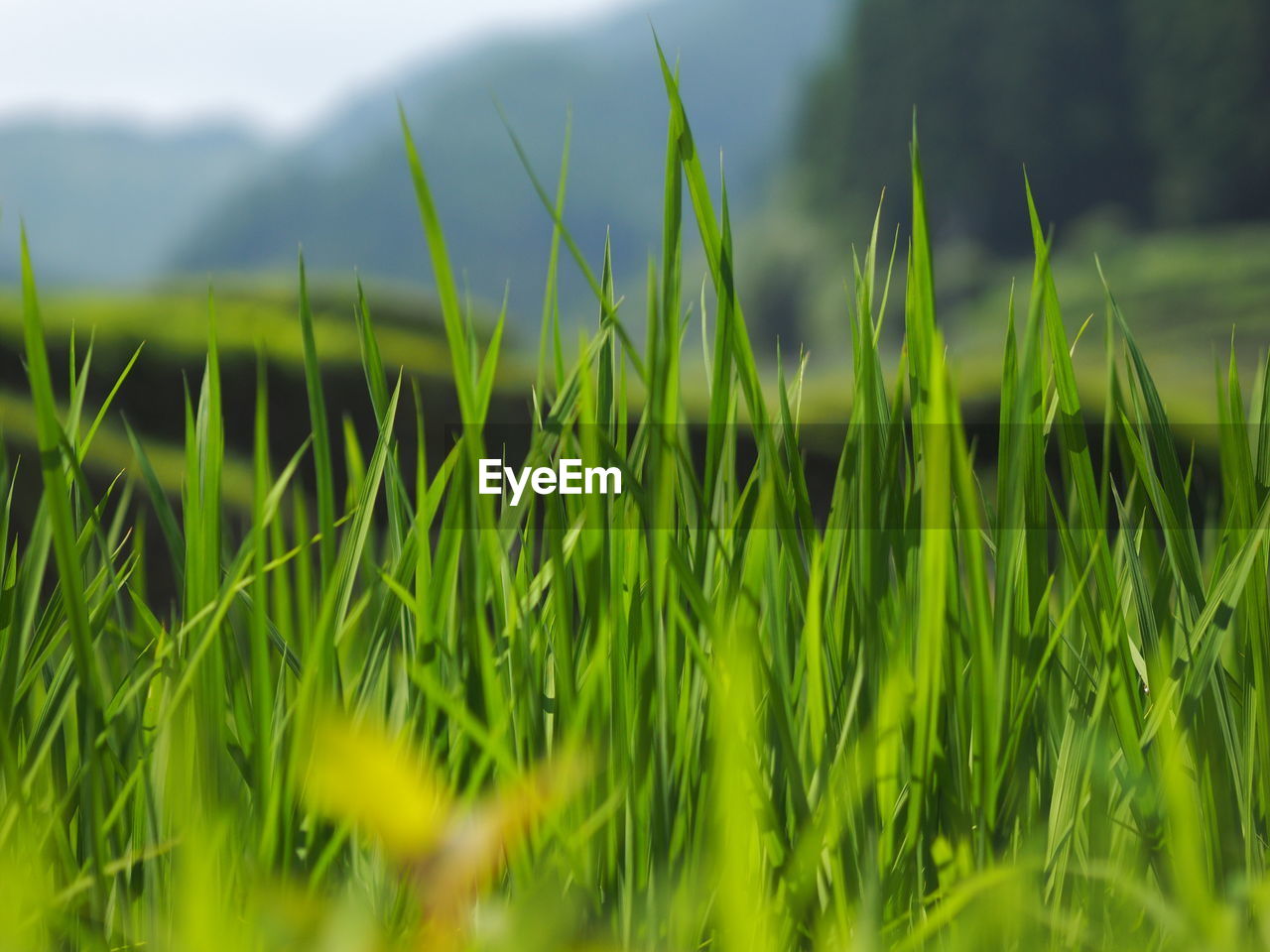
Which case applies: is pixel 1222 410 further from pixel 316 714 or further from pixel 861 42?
pixel 861 42

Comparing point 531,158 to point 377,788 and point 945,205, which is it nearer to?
point 945,205

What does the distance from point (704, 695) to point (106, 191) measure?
80961 millimetres

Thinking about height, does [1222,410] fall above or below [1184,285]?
below

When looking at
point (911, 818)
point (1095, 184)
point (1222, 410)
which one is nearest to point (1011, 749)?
point (911, 818)

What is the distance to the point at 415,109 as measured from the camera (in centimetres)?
5866

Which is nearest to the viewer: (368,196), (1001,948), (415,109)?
(1001,948)

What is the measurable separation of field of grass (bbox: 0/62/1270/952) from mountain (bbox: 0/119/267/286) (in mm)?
67805

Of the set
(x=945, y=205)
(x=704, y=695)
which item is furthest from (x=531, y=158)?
(x=704, y=695)

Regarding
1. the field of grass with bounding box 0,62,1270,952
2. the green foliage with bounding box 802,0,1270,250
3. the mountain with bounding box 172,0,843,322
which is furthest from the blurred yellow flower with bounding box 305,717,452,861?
the mountain with bounding box 172,0,843,322

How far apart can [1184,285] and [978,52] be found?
27.0 feet

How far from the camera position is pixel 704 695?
1.57 ft

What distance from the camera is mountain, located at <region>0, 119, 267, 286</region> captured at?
65000mm

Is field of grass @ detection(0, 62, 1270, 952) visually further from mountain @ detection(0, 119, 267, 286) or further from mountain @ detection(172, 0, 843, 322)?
mountain @ detection(0, 119, 267, 286)

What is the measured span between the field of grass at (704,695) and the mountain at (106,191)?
6780 cm
